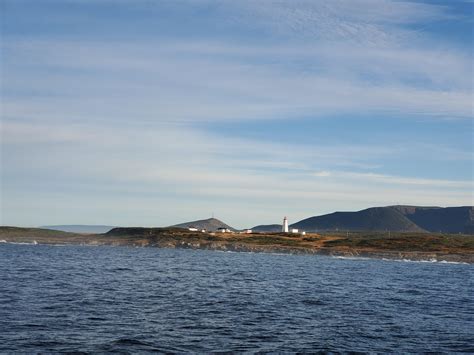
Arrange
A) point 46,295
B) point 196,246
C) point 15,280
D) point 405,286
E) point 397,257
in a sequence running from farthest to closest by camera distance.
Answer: point 196,246, point 397,257, point 405,286, point 15,280, point 46,295

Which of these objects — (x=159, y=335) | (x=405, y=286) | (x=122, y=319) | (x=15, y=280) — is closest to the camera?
(x=159, y=335)

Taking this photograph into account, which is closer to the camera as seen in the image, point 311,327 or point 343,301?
point 311,327

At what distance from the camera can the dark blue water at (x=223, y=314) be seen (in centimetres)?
3503

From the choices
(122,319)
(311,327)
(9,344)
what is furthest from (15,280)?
(311,327)

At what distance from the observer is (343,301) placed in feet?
191

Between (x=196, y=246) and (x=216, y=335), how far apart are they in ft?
520

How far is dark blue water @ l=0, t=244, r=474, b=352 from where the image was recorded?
3503 centimetres

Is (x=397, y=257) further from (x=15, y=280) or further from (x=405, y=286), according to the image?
(x=15, y=280)

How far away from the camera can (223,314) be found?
4644cm

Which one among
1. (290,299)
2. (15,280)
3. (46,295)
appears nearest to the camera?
(46,295)

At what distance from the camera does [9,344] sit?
3198cm

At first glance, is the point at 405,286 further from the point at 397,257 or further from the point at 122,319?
the point at 397,257

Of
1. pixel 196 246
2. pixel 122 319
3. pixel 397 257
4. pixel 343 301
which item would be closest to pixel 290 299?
pixel 343 301

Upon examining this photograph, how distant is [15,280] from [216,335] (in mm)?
39190
